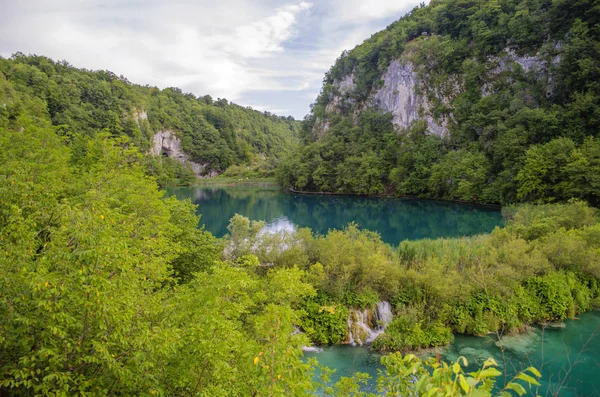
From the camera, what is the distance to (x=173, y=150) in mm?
112562

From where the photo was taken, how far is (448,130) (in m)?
57.2

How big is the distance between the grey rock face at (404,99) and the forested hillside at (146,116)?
38.9 metres

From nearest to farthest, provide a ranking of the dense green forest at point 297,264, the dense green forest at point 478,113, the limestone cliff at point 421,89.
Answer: the dense green forest at point 297,264 → the dense green forest at point 478,113 → the limestone cliff at point 421,89

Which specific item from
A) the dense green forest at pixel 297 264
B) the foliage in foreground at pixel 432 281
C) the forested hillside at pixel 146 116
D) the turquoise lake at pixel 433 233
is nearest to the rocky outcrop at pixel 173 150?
the forested hillside at pixel 146 116

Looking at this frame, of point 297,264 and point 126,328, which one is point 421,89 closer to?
point 297,264

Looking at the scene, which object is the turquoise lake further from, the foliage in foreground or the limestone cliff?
the limestone cliff

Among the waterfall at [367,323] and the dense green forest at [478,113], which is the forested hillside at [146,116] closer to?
the dense green forest at [478,113]

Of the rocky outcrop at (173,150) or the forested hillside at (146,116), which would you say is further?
the rocky outcrop at (173,150)

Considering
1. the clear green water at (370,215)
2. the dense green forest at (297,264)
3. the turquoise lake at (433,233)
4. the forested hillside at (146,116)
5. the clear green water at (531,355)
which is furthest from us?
the forested hillside at (146,116)

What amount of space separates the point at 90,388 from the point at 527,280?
16.5 metres

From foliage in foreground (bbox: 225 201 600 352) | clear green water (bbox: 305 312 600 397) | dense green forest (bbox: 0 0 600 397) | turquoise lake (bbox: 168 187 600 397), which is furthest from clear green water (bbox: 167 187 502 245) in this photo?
clear green water (bbox: 305 312 600 397)

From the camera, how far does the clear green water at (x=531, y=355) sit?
36.4 feet

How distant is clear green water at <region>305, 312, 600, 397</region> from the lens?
11.1 meters

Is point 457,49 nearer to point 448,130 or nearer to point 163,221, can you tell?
point 448,130
